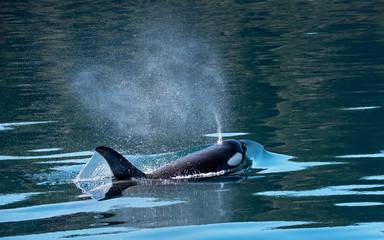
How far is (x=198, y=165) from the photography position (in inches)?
364

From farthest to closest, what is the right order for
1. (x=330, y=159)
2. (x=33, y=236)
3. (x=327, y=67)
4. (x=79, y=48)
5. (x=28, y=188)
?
(x=79, y=48)
(x=327, y=67)
(x=330, y=159)
(x=28, y=188)
(x=33, y=236)

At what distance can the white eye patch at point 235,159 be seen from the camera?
375 inches

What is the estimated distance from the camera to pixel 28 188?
8.78m

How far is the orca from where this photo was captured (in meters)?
8.73

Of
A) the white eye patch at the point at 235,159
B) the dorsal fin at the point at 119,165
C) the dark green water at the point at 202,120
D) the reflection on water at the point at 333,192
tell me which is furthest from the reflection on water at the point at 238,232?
the white eye patch at the point at 235,159

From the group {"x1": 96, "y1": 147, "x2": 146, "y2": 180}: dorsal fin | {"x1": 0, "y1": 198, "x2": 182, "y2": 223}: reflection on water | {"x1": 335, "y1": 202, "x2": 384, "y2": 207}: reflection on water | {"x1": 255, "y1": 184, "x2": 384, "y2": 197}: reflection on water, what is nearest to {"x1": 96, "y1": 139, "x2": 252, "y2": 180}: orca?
{"x1": 96, "y1": 147, "x2": 146, "y2": 180}: dorsal fin

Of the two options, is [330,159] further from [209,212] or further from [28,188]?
[28,188]

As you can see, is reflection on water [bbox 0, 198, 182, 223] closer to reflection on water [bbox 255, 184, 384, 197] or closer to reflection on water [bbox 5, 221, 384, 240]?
reflection on water [bbox 5, 221, 384, 240]

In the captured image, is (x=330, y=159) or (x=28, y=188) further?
(x=330, y=159)

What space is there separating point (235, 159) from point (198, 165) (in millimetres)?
615

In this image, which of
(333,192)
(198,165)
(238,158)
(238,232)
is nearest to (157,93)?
(238,158)

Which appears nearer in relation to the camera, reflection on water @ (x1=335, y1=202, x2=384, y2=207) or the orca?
reflection on water @ (x1=335, y1=202, x2=384, y2=207)

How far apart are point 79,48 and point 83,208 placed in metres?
19.2

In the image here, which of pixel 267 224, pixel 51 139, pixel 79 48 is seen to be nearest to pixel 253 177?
pixel 267 224
